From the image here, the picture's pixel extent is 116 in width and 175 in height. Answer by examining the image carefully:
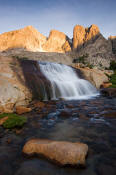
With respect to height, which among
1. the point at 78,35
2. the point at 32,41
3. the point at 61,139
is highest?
the point at 78,35

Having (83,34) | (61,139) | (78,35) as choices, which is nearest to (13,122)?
(61,139)

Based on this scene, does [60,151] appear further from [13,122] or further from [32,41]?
[32,41]

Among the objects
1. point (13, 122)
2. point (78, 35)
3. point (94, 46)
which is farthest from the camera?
point (78, 35)

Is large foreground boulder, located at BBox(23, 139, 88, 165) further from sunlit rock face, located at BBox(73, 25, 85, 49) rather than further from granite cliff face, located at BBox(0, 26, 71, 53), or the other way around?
sunlit rock face, located at BBox(73, 25, 85, 49)

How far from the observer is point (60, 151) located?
2.91 meters

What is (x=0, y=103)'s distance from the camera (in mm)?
6996

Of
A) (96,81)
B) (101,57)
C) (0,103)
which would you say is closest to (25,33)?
(101,57)

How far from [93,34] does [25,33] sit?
74351 millimetres

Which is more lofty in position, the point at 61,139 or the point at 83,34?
the point at 83,34

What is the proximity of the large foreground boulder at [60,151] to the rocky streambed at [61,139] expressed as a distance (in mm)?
136

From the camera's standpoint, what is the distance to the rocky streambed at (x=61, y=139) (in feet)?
9.14

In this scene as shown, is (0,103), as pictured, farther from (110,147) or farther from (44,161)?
(110,147)

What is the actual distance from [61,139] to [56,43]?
149608 millimetres

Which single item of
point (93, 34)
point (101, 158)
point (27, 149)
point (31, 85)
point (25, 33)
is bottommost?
point (101, 158)
